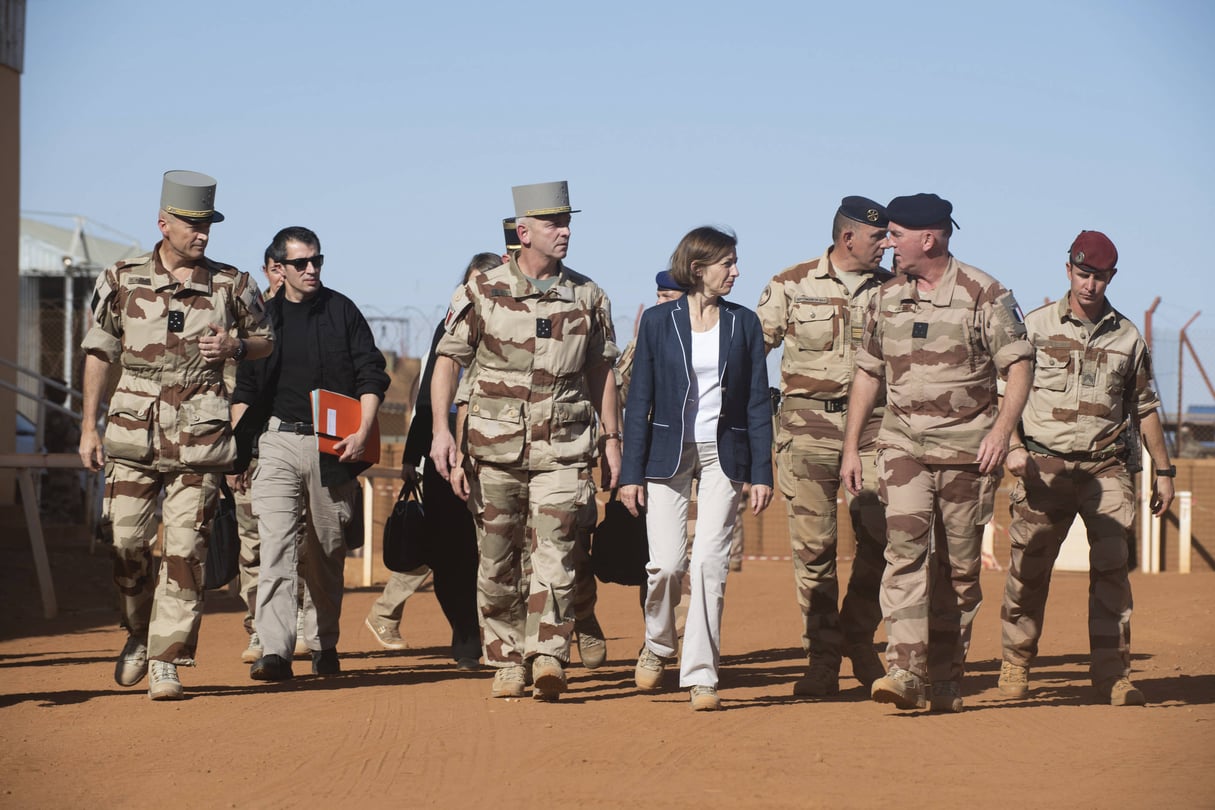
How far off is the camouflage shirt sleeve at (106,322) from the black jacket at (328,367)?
827 millimetres

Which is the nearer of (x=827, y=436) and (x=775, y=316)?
(x=827, y=436)

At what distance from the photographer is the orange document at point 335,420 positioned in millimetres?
8508

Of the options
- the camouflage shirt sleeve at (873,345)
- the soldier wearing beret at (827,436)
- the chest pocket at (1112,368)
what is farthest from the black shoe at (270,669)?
the chest pocket at (1112,368)

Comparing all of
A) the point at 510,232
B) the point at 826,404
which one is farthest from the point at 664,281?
the point at 826,404

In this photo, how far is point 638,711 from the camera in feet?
24.6

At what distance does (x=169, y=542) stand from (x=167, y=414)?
1.94 feet

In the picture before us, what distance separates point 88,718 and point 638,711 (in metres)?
2.38

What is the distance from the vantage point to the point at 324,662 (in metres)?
8.90

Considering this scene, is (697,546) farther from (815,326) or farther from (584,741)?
(815,326)

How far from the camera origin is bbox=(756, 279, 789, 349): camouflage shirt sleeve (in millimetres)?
8391

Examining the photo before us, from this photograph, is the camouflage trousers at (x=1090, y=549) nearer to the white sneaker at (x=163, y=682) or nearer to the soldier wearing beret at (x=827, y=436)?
the soldier wearing beret at (x=827, y=436)

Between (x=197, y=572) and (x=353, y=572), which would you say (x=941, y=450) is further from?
(x=353, y=572)

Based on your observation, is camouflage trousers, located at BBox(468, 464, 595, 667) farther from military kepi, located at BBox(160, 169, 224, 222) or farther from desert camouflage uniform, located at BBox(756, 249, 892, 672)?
military kepi, located at BBox(160, 169, 224, 222)

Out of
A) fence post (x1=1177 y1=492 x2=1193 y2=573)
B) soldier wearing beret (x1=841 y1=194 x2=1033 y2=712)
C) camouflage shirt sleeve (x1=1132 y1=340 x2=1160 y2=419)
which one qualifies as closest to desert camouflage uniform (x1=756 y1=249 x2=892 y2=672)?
soldier wearing beret (x1=841 y1=194 x2=1033 y2=712)
